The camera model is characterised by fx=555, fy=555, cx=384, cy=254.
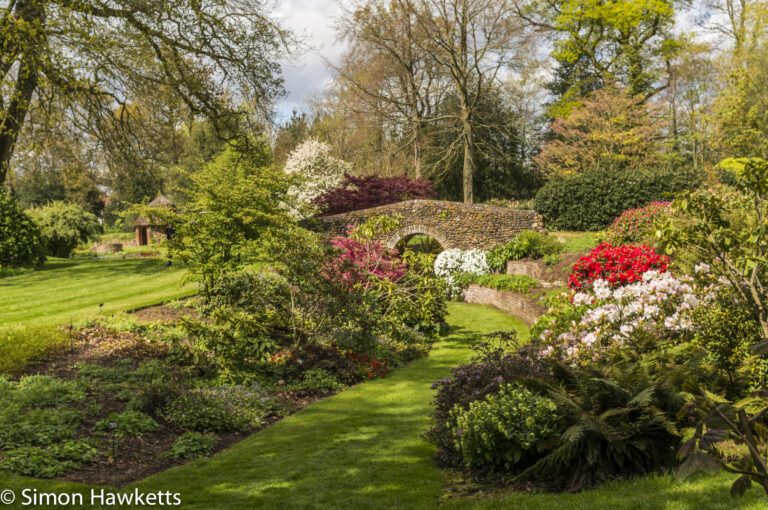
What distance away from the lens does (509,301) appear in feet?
47.8

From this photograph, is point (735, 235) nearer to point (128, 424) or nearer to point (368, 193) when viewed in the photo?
point (128, 424)

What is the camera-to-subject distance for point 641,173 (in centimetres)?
2197

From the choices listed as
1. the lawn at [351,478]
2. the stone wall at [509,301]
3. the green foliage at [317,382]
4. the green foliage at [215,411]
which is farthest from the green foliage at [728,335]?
the stone wall at [509,301]

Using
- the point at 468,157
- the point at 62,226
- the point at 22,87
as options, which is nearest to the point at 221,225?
the point at 22,87

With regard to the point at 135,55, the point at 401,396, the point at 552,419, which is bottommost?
the point at 401,396

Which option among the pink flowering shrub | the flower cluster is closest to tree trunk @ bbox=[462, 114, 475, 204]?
the pink flowering shrub

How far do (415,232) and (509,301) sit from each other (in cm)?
627

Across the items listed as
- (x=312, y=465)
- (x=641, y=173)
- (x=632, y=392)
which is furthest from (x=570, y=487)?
(x=641, y=173)

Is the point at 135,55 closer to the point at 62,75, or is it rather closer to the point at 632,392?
the point at 62,75

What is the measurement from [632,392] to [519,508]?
1608 mm

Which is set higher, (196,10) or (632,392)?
(196,10)

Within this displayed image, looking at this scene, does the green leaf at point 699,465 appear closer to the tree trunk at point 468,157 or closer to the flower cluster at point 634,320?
the flower cluster at point 634,320

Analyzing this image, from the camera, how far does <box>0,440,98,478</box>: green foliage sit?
196 inches

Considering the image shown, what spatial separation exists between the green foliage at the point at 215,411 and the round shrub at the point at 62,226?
1713cm
